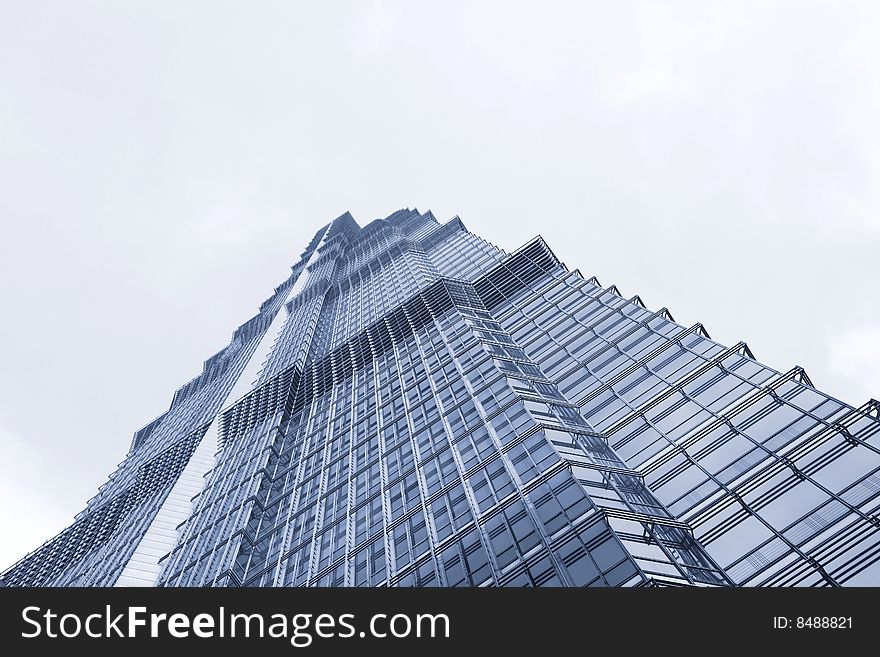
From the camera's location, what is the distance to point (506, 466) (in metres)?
34.3

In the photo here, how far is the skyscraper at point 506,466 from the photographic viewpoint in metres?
24.1

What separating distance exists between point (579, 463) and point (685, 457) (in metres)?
4.91

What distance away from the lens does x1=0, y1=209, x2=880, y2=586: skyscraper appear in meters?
24.1

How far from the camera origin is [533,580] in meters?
23.7

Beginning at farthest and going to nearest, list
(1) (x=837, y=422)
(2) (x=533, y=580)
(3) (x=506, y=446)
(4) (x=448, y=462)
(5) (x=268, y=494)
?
(5) (x=268, y=494)
(4) (x=448, y=462)
(3) (x=506, y=446)
(1) (x=837, y=422)
(2) (x=533, y=580)
